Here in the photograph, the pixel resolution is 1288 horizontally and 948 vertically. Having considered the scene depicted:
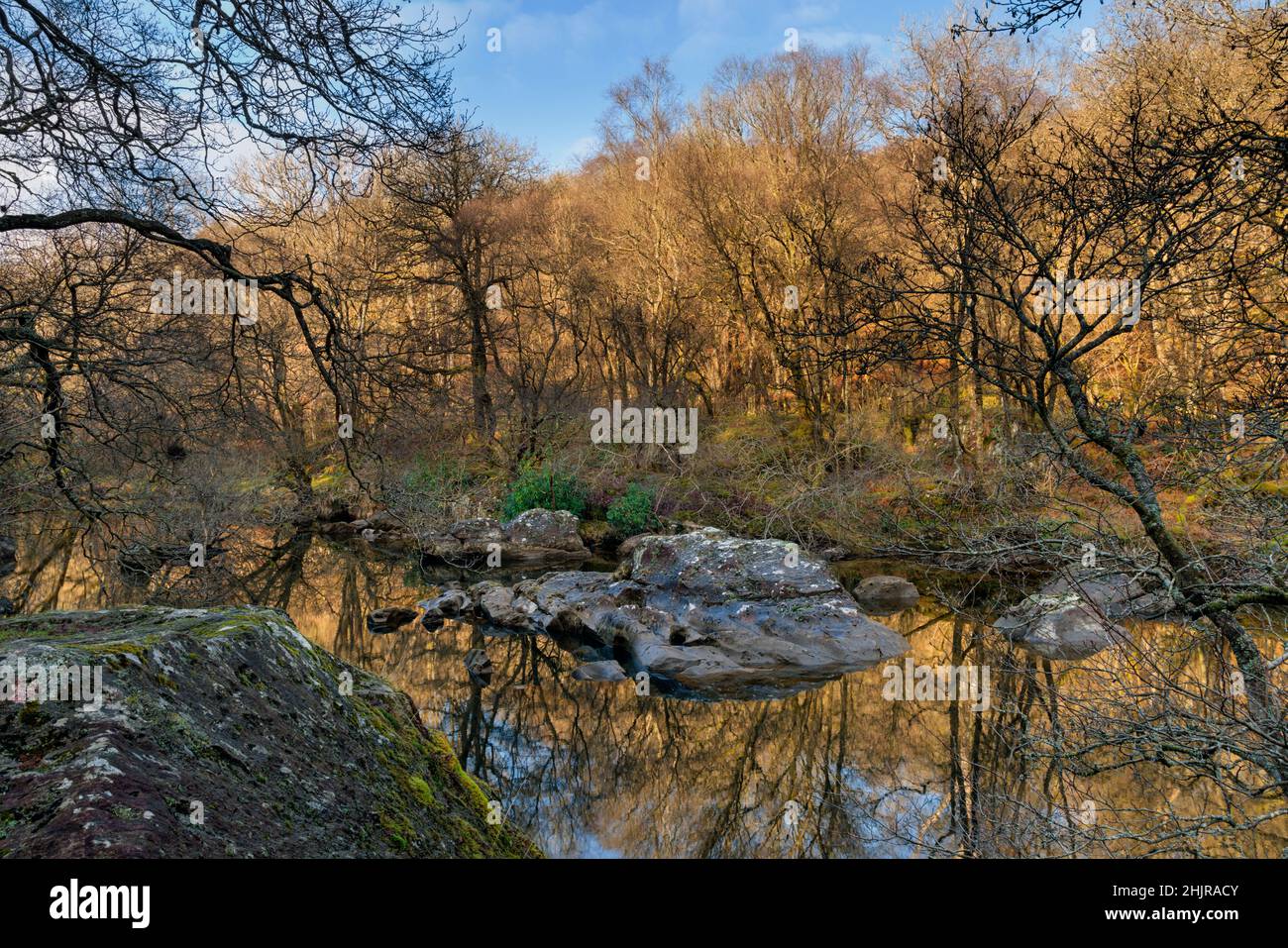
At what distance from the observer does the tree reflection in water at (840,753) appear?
5.35 meters

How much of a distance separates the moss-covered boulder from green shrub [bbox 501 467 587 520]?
1803cm

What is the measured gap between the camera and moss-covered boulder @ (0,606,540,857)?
1.47 m

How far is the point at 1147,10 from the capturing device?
47.6ft

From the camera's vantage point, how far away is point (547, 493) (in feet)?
68.2

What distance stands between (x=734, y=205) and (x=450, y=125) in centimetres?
1625

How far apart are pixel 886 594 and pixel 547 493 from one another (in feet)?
30.6
